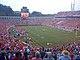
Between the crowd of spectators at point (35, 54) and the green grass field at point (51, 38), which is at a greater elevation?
the crowd of spectators at point (35, 54)

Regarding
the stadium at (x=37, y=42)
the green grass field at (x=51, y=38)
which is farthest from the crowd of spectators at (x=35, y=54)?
the green grass field at (x=51, y=38)

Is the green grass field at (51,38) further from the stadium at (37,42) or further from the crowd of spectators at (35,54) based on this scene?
the crowd of spectators at (35,54)

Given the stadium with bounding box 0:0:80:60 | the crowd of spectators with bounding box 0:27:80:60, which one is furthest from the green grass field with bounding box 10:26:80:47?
the crowd of spectators with bounding box 0:27:80:60

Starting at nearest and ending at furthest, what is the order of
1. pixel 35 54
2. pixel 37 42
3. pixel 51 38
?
1. pixel 35 54
2. pixel 37 42
3. pixel 51 38

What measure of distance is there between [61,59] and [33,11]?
435 feet

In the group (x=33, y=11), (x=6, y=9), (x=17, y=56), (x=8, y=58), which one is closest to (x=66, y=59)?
(x=17, y=56)

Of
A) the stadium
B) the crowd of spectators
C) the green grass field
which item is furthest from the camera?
the green grass field

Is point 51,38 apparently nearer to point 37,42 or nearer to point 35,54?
point 37,42

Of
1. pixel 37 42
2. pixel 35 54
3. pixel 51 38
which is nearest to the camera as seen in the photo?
pixel 35 54

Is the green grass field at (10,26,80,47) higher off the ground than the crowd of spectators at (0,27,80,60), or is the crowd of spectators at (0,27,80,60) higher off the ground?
the crowd of spectators at (0,27,80,60)

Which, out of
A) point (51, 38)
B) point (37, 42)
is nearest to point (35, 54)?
point (37, 42)

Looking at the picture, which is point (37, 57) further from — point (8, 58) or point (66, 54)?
point (8, 58)

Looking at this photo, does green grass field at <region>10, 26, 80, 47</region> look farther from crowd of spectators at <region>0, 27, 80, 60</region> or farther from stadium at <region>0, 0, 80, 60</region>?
crowd of spectators at <region>0, 27, 80, 60</region>

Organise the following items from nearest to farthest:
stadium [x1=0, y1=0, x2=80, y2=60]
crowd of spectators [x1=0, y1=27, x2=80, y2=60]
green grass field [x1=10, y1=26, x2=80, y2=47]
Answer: crowd of spectators [x1=0, y1=27, x2=80, y2=60]
stadium [x1=0, y1=0, x2=80, y2=60]
green grass field [x1=10, y1=26, x2=80, y2=47]
